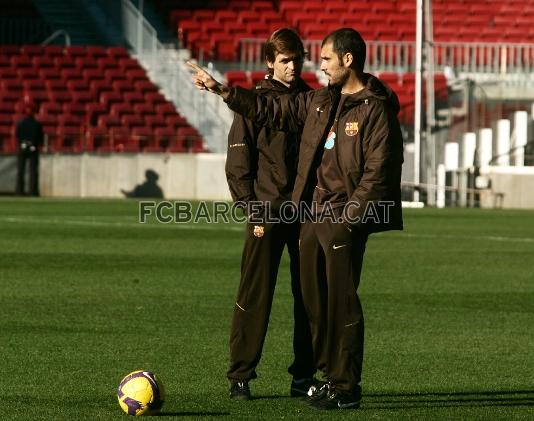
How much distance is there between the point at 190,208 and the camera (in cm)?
2734

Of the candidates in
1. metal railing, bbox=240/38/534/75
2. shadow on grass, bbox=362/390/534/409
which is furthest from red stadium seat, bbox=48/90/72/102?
shadow on grass, bbox=362/390/534/409

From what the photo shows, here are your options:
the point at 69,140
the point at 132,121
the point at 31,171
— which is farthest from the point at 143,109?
the point at 31,171

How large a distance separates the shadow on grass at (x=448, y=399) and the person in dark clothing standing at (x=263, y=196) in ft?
1.41

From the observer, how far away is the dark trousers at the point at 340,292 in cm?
753

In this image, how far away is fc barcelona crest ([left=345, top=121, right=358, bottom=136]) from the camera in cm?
737

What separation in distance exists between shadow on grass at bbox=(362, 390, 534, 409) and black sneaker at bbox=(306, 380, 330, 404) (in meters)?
0.26

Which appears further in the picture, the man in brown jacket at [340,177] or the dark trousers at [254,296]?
the dark trousers at [254,296]

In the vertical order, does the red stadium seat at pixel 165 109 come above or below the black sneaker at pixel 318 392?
above

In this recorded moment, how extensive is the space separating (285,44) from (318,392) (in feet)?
6.10

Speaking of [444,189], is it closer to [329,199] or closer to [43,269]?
[43,269]

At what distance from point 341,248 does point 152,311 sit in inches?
186
